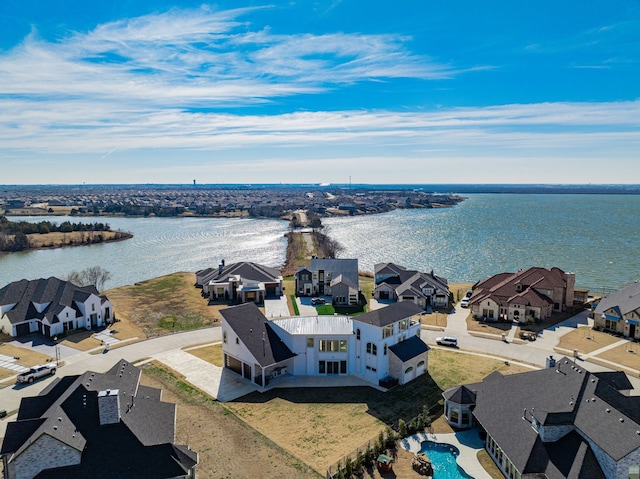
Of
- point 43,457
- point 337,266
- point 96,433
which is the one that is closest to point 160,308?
point 337,266

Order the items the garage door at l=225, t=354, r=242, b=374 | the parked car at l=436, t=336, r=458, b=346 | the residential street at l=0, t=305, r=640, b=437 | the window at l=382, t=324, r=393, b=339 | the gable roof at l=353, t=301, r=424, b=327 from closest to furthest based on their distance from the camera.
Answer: the residential street at l=0, t=305, r=640, b=437, the window at l=382, t=324, r=393, b=339, the gable roof at l=353, t=301, r=424, b=327, the garage door at l=225, t=354, r=242, b=374, the parked car at l=436, t=336, r=458, b=346

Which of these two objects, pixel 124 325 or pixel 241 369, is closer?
pixel 241 369

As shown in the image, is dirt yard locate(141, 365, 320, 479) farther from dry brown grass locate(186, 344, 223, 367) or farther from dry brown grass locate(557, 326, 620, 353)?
dry brown grass locate(557, 326, 620, 353)

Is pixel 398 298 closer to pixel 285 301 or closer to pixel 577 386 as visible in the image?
pixel 285 301

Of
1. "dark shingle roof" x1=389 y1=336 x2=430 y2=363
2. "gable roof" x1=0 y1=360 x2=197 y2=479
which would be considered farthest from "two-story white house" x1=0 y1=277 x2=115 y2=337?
"dark shingle roof" x1=389 y1=336 x2=430 y2=363

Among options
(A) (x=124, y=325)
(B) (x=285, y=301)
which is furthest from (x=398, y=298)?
(A) (x=124, y=325)

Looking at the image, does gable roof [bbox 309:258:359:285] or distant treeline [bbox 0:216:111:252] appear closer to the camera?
gable roof [bbox 309:258:359:285]
